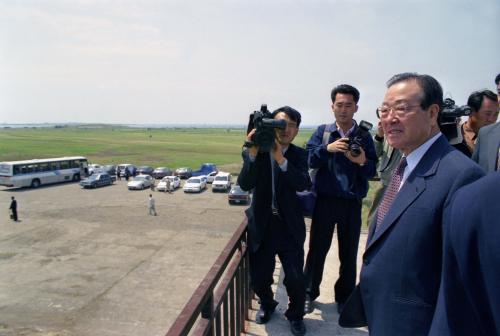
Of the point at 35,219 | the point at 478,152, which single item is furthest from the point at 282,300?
the point at 35,219

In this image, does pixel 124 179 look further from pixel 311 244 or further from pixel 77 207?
pixel 311 244

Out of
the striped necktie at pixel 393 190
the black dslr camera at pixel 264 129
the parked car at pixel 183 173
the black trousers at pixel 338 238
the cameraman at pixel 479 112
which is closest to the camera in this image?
the striped necktie at pixel 393 190

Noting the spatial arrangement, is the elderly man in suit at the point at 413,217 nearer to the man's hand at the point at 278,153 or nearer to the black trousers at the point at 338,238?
the man's hand at the point at 278,153

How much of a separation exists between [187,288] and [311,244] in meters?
11.3

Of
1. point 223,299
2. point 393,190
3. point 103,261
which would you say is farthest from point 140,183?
point 393,190

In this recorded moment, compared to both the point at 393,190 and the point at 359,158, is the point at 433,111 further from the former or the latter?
the point at 359,158

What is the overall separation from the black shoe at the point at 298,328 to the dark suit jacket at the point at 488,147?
193 centimetres

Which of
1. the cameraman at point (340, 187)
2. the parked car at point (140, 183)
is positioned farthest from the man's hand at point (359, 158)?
the parked car at point (140, 183)

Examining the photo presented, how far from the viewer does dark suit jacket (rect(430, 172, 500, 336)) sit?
88 centimetres

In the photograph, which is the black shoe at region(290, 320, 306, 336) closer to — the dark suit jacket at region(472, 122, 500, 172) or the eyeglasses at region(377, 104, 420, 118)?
the dark suit jacket at region(472, 122, 500, 172)

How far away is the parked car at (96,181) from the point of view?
120 ft

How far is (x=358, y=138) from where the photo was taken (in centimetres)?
312

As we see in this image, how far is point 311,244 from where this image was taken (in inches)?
139

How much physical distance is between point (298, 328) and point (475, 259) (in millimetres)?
2442
